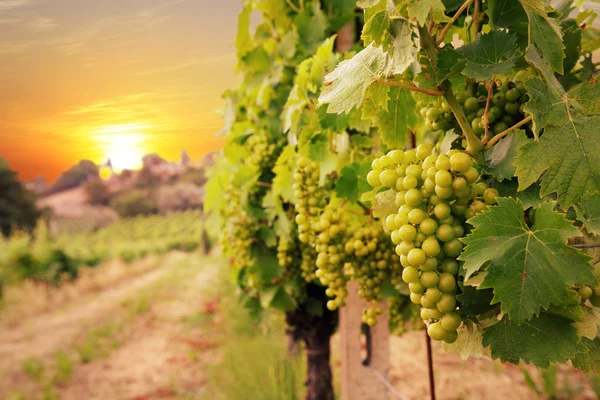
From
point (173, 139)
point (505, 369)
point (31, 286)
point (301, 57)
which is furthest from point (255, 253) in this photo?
point (31, 286)

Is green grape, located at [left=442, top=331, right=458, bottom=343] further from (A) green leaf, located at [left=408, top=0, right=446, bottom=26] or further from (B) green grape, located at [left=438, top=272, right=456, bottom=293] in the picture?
(A) green leaf, located at [left=408, top=0, right=446, bottom=26]

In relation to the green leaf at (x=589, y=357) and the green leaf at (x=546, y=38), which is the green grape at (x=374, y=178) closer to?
the green leaf at (x=546, y=38)

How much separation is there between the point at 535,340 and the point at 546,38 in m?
0.45

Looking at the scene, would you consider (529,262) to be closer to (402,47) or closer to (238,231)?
(402,47)

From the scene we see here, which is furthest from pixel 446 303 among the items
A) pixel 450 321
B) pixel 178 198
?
pixel 178 198

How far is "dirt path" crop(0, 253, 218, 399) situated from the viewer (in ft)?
16.8

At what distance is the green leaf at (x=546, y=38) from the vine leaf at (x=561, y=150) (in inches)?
2.6

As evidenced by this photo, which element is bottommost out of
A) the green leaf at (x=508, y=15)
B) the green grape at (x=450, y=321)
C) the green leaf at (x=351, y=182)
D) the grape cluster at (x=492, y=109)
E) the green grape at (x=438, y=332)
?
the green grape at (x=438, y=332)

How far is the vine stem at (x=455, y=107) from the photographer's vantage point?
673 mm

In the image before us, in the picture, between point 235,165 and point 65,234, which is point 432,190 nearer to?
point 235,165

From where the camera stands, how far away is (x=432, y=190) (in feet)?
2.11

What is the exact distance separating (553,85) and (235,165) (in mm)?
1750

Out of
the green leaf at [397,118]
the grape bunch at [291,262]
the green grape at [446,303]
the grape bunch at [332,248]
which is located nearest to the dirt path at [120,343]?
the grape bunch at [291,262]

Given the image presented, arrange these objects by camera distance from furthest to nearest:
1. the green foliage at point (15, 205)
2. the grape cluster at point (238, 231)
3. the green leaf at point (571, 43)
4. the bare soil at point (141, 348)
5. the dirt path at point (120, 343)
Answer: the green foliage at point (15, 205), the dirt path at point (120, 343), the bare soil at point (141, 348), the grape cluster at point (238, 231), the green leaf at point (571, 43)
